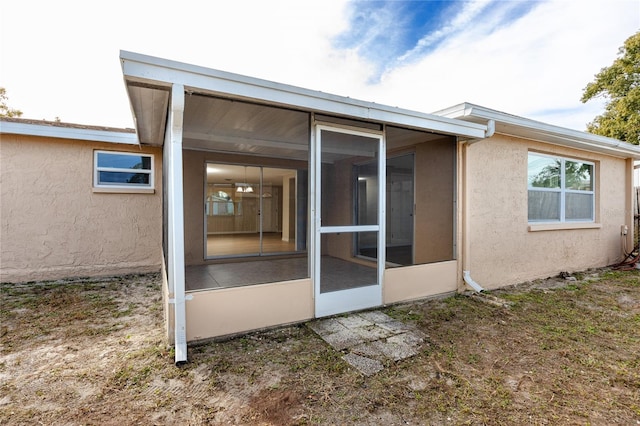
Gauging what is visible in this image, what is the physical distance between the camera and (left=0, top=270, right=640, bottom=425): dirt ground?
2004 millimetres

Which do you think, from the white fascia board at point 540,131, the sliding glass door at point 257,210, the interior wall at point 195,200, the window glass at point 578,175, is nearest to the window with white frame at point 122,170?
the interior wall at point 195,200

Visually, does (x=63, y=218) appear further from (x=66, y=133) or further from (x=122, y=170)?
(x=66, y=133)

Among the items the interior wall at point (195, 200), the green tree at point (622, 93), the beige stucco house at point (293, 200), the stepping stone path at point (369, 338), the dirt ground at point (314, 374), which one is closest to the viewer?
the dirt ground at point (314, 374)

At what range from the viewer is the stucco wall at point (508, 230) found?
489 cm

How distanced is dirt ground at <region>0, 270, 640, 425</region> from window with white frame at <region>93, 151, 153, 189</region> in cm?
270

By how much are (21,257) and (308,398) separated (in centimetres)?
606

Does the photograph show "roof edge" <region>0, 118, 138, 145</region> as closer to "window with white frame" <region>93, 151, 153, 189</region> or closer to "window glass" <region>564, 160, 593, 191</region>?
"window with white frame" <region>93, 151, 153, 189</region>

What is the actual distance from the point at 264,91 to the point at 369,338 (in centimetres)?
264

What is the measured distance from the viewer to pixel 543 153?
19.3 feet

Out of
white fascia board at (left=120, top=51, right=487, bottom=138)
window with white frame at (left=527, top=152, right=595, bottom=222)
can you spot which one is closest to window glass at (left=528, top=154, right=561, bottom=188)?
window with white frame at (left=527, top=152, right=595, bottom=222)

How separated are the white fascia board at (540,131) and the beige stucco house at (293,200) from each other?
0.12ft

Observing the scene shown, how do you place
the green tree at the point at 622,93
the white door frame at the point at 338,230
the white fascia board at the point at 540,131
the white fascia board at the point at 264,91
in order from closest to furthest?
the white fascia board at the point at 264,91, the white door frame at the point at 338,230, the white fascia board at the point at 540,131, the green tree at the point at 622,93

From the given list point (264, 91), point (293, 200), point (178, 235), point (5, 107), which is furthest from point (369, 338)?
point (5, 107)

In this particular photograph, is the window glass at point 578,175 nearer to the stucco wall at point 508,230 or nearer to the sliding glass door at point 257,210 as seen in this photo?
the stucco wall at point 508,230
